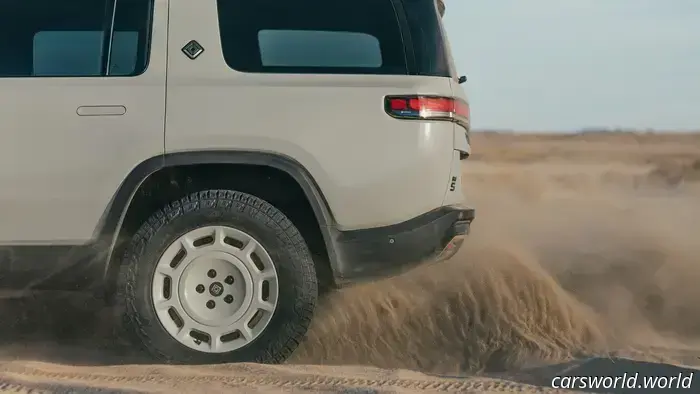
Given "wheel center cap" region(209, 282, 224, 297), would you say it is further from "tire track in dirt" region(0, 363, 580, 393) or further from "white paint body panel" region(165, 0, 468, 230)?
"white paint body panel" region(165, 0, 468, 230)

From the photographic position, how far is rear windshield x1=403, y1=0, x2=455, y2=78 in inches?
159

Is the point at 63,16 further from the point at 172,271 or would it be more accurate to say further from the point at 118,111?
the point at 172,271

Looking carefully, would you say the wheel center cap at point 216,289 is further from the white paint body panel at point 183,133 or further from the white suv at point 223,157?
the white paint body panel at point 183,133

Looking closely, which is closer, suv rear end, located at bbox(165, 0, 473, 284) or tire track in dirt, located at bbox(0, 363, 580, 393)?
tire track in dirt, located at bbox(0, 363, 580, 393)

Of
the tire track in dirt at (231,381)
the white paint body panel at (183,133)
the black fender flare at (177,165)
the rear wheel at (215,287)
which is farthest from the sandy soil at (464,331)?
the white paint body panel at (183,133)

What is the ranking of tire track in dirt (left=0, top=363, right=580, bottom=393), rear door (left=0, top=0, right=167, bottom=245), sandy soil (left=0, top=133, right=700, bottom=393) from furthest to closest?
rear door (left=0, top=0, right=167, bottom=245), sandy soil (left=0, top=133, right=700, bottom=393), tire track in dirt (left=0, top=363, right=580, bottom=393)

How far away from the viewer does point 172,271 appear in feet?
13.2

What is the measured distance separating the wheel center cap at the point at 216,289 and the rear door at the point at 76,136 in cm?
62

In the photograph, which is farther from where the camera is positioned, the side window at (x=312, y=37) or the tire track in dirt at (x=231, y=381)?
the side window at (x=312, y=37)

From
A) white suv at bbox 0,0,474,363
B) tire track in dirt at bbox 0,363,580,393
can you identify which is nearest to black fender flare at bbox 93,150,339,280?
white suv at bbox 0,0,474,363

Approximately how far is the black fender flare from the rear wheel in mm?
132

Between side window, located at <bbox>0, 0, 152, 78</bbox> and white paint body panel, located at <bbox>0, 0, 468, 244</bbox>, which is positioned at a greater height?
side window, located at <bbox>0, 0, 152, 78</bbox>

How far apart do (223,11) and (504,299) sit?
8.08 feet

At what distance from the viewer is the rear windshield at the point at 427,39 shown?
4047 millimetres
